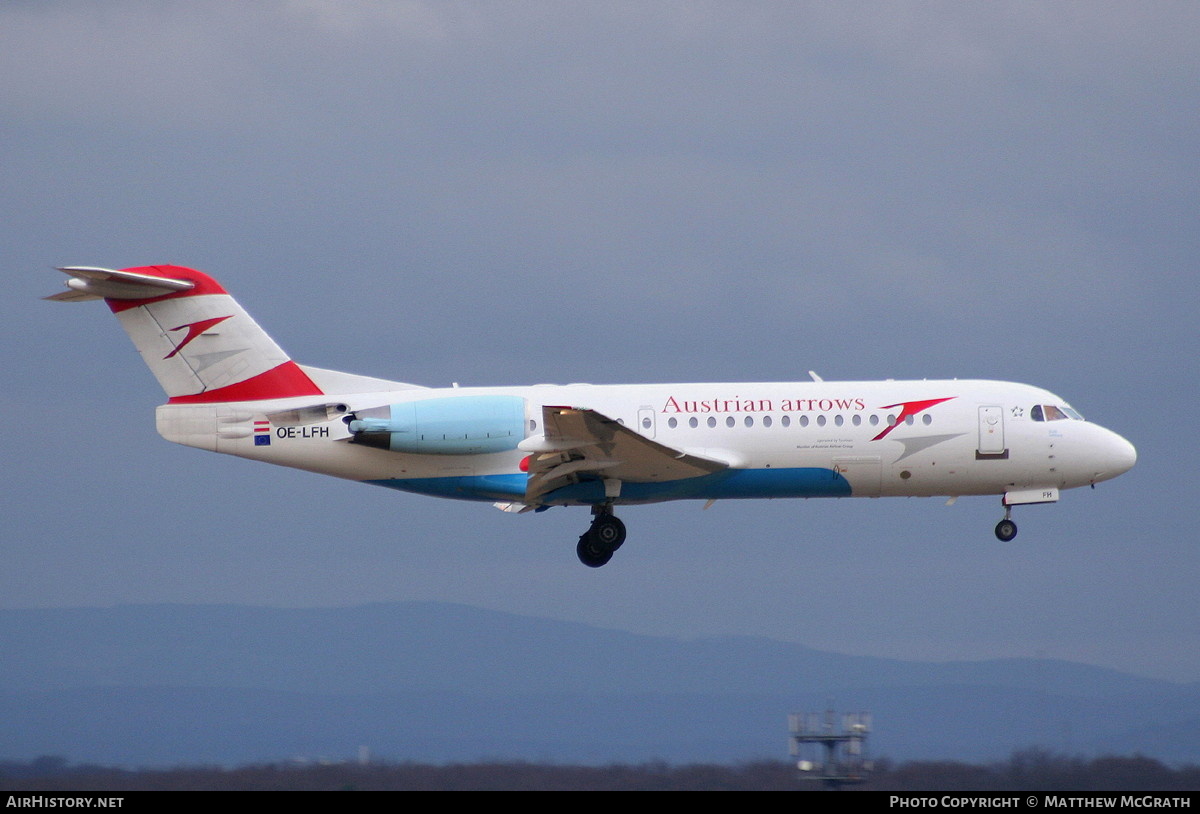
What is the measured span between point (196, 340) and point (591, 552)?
9.78 m

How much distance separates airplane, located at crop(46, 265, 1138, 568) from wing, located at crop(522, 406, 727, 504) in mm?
43

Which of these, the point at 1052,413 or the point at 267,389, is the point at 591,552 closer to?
the point at 267,389

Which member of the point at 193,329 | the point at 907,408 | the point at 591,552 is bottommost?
the point at 591,552

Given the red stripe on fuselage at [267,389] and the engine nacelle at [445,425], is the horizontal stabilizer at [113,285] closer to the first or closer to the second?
the red stripe on fuselage at [267,389]

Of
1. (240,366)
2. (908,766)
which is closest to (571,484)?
(240,366)

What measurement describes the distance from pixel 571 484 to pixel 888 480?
23.0ft

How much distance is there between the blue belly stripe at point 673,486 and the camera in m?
33.3

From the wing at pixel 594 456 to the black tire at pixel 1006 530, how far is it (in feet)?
24.1

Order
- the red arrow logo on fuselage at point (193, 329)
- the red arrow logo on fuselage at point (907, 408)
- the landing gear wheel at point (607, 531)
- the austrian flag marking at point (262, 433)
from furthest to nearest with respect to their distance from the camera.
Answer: the landing gear wheel at point (607, 531) < the red arrow logo on fuselage at point (907, 408) < the austrian flag marking at point (262, 433) < the red arrow logo on fuselage at point (193, 329)

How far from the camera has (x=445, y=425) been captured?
32.3 m

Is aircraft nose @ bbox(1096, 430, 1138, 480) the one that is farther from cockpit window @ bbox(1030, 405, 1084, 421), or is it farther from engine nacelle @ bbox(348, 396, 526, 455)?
engine nacelle @ bbox(348, 396, 526, 455)

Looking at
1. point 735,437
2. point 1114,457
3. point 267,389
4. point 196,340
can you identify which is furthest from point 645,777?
point 1114,457

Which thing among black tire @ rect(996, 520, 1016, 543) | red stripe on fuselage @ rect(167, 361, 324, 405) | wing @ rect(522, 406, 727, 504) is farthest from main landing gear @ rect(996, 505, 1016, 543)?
red stripe on fuselage @ rect(167, 361, 324, 405)

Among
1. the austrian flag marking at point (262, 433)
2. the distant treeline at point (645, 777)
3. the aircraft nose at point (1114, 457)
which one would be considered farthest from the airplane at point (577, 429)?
the distant treeline at point (645, 777)
